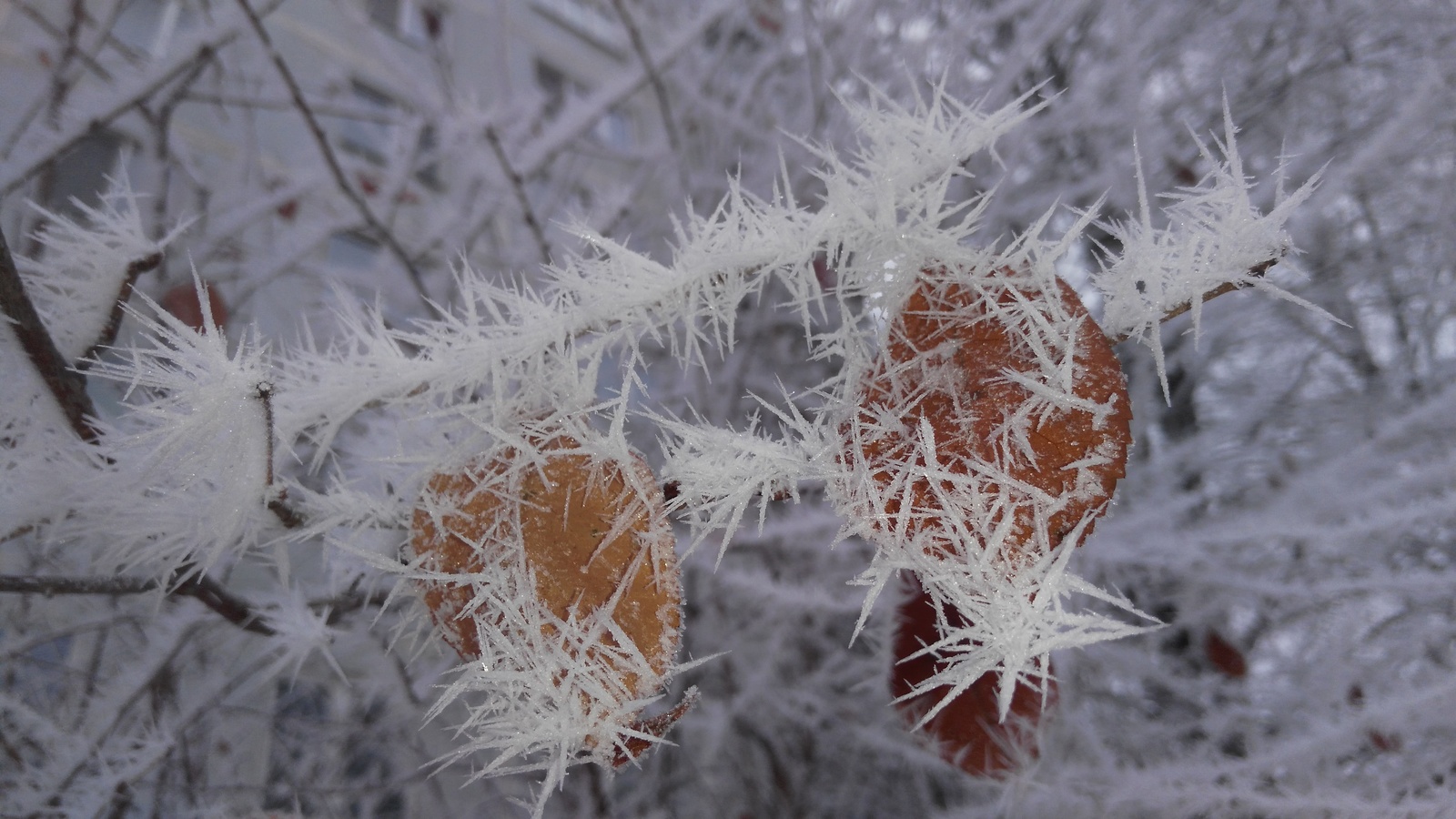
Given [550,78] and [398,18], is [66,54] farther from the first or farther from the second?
[550,78]

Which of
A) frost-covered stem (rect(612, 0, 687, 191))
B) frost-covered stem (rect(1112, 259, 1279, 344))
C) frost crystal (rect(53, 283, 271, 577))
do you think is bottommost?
frost crystal (rect(53, 283, 271, 577))

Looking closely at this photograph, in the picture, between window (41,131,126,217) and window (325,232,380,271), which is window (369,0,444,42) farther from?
window (41,131,126,217)

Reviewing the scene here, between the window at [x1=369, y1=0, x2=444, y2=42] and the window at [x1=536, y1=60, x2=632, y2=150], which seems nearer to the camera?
the window at [x1=369, y1=0, x2=444, y2=42]

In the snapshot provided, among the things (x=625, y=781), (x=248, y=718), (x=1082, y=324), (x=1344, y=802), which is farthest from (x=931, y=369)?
(x=625, y=781)

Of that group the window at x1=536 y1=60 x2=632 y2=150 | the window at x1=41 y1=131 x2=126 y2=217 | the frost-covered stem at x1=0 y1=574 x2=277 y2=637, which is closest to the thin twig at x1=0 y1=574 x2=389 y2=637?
the frost-covered stem at x1=0 y1=574 x2=277 y2=637

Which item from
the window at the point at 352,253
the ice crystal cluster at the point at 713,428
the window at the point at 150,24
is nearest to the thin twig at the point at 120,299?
the ice crystal cluster at the point at 713,428

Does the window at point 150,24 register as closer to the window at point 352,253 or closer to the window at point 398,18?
the window at point 398,18

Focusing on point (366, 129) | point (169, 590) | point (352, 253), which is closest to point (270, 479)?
point (169, 590)
